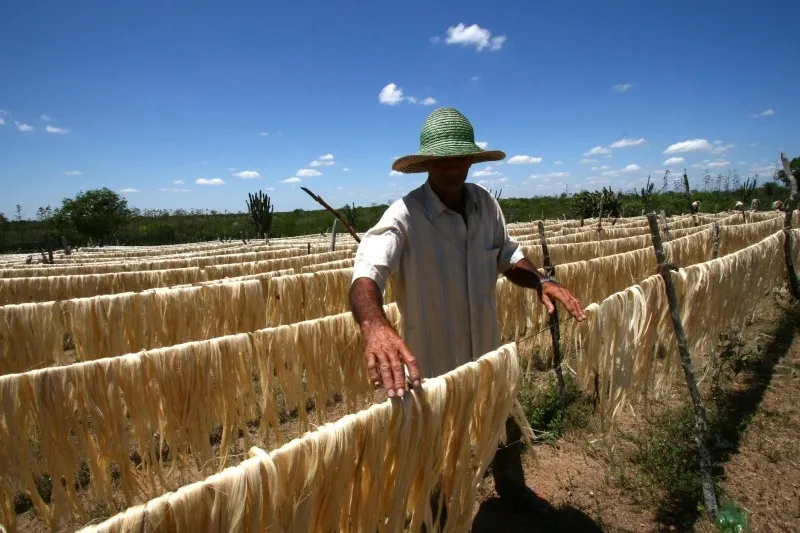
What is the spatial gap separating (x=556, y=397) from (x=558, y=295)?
9.39 ft

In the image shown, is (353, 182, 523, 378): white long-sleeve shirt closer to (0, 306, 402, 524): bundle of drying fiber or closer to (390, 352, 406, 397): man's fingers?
(390, 352, 406, 397): man's fingers

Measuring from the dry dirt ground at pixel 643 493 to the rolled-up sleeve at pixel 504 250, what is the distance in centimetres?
151

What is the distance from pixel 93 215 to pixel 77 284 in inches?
1190

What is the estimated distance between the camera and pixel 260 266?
8.22 metres

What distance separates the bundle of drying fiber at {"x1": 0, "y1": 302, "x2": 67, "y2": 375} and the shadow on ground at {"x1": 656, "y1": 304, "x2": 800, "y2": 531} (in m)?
5.80

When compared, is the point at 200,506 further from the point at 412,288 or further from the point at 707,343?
the point at 707,343

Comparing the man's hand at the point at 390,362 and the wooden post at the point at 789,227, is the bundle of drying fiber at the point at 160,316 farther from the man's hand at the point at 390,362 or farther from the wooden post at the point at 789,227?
the wooden post at the point at 789,227

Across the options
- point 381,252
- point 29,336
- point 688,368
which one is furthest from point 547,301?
point 29,336

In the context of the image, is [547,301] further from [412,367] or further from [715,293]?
[715,293]

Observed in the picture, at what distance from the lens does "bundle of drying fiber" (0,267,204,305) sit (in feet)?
22.4

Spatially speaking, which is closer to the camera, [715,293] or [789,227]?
[715,293]

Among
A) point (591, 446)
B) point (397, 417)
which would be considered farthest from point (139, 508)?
point (591, 446)

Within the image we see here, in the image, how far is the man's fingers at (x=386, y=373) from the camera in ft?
4.97

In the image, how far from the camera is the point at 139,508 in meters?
1.06
